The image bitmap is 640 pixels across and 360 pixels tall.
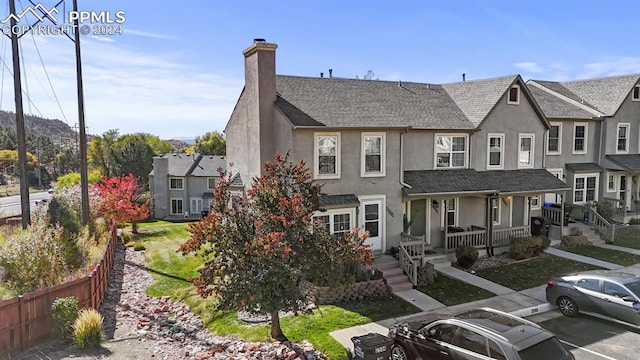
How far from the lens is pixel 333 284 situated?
11.6 meters

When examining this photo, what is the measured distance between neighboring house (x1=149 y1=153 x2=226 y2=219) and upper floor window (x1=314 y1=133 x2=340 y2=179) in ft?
126

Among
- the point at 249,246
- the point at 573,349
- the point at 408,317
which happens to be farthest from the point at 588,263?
the point at 249,246

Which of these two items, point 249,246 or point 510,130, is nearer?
point 249,246

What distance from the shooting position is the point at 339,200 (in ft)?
57.8

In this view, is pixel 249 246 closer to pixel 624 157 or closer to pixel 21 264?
pixel 21 264

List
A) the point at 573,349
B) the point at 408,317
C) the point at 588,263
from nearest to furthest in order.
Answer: the point at 573,349
the point at 408,317
the point at 588,263

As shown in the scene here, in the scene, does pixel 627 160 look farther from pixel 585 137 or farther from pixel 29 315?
pixel 29 315

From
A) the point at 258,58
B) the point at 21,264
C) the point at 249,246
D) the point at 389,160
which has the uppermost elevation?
the point at 258,58

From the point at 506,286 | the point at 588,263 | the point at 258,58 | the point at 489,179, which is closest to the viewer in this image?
the point at 506,286

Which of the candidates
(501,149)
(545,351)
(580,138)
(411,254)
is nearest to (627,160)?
(580,138)

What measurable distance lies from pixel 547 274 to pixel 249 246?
46.3 ft

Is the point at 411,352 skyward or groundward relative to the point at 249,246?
groundward

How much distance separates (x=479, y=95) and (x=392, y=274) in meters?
12.2

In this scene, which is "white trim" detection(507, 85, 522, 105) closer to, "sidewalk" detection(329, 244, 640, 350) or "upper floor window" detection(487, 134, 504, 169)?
"upper floor window" detection(487, 134, 504, 169)
